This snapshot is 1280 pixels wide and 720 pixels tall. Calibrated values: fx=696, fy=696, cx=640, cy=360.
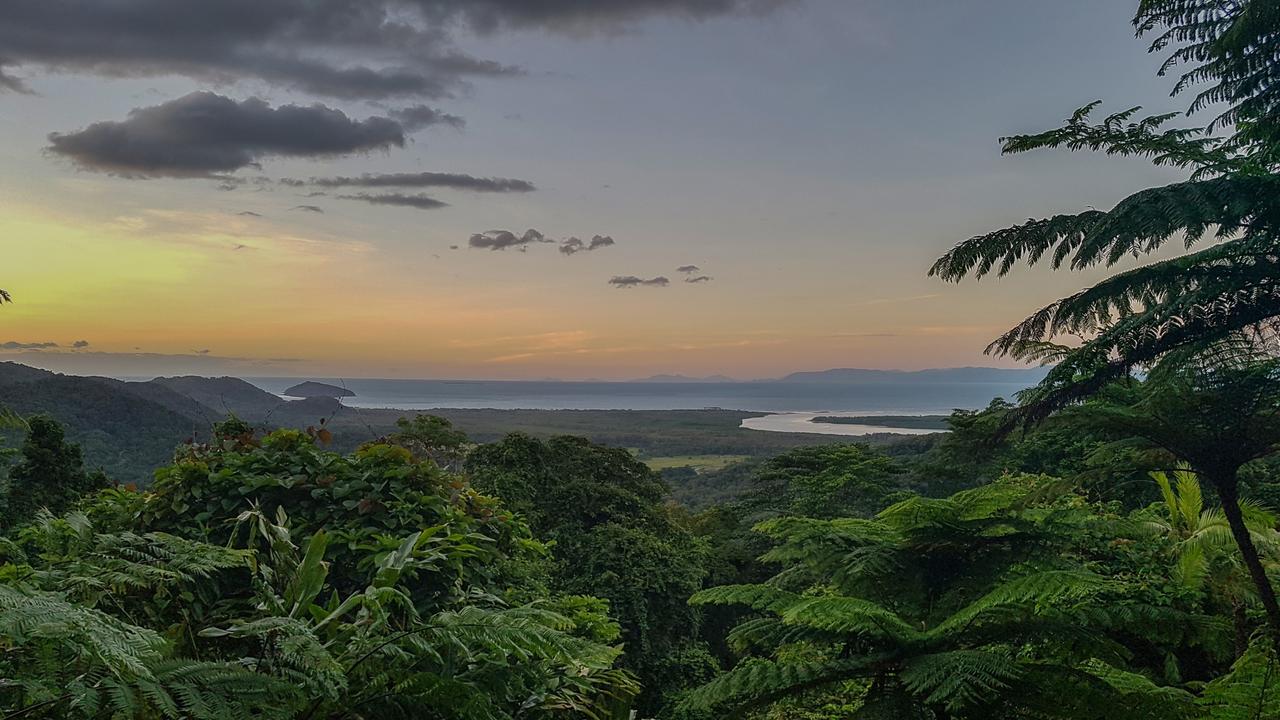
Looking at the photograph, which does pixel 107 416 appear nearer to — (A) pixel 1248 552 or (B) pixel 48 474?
(B) pixel 48 474

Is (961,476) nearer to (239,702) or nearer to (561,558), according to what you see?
(561,558)

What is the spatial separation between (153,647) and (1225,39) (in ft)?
23.0

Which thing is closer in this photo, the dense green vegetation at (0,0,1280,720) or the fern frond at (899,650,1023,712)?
the dense green vegetation at (0,0,1280,720)

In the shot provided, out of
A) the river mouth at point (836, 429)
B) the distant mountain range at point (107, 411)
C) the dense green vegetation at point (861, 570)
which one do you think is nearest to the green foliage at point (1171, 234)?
the dense green vegetation at point (861, 570)

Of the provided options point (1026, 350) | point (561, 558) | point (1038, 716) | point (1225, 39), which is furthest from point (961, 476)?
point (1038, 716)

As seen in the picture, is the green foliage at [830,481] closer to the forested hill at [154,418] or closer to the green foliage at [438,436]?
the forested hill at [154,418]

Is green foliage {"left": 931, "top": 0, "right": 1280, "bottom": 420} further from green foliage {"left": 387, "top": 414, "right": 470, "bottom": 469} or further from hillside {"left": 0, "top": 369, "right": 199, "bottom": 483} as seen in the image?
hillside {"left": 0, "top": 369, "right": 199, "bottom": 483}

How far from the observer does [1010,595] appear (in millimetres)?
2752

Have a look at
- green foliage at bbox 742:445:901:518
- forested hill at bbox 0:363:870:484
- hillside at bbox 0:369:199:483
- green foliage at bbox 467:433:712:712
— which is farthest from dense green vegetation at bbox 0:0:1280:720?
hillside at bbox 0:369:199:483

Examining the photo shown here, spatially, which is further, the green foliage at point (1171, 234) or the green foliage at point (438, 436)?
the green foliage at point (438, 436)

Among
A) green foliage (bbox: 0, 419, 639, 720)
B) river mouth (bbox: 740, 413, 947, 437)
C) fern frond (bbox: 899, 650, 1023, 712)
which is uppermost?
green foliage (bbox: 0, 419, 639, 720)

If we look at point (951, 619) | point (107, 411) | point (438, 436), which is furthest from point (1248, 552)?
point (107, 411)

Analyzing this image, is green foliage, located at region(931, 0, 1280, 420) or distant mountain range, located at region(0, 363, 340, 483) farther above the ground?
green foliage, located at region(931, 0, 1280, 420)

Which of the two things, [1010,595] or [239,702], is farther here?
[1010,595]
